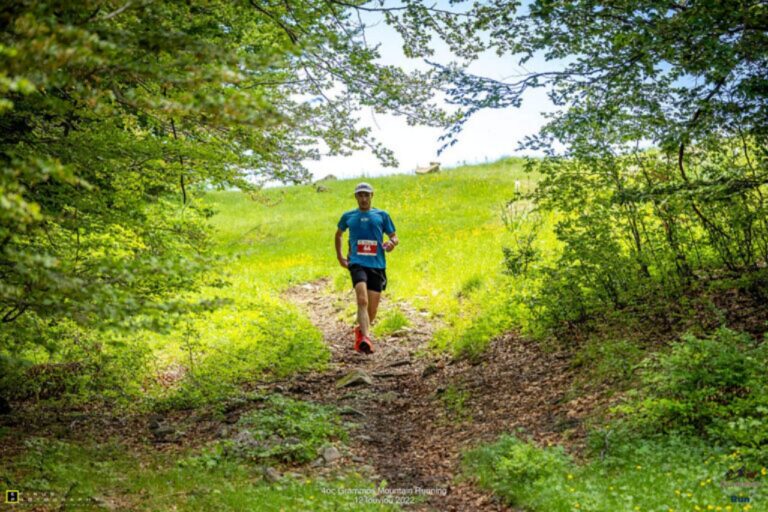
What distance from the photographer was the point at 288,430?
771 centimetres

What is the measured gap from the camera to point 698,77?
309 inches

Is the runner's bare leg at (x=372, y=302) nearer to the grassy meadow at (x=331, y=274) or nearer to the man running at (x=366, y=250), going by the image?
the man running at (x=366, y=250)

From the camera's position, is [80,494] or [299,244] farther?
[299,244]

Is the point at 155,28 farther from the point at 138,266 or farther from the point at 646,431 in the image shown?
the point at 646,431

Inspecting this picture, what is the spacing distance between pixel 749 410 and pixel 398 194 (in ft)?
92.7

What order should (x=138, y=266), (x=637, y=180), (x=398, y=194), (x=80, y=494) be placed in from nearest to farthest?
(x=138, y=266) < (x=80, y=494) < (x=637, y=180) < (x=398, y=194)

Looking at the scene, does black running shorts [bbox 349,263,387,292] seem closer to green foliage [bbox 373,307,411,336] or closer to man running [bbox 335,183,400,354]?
man running [bbox 335,183,400,354]

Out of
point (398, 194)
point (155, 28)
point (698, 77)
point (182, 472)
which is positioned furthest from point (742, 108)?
point (398, 194)

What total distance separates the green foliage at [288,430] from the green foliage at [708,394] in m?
3.18

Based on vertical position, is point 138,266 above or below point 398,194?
below

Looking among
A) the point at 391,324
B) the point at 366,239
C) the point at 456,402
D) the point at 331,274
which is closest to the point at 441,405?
the point at 456,402

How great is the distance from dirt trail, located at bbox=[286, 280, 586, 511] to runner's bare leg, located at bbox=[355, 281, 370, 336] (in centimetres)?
68

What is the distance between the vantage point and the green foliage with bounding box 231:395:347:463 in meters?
7.16

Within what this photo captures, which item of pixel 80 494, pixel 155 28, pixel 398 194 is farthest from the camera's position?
pixel 398 194
